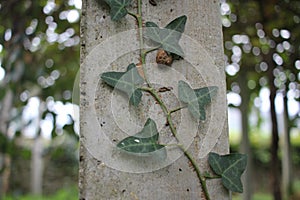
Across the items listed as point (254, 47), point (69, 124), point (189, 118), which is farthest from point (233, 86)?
point (189, 118)

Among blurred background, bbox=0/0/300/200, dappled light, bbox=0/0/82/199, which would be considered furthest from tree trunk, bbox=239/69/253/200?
dappled light, bbox=0/0/82/199

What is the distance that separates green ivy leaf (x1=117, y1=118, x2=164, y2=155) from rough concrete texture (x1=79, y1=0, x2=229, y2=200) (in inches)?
0.6

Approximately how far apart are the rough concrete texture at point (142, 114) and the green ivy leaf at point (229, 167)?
0.01 metres

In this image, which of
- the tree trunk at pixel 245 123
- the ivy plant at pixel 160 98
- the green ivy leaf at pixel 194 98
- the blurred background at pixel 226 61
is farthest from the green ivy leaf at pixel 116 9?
the tree trunk at pixel 245 123

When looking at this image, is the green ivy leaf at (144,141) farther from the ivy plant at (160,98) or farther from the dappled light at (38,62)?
the dappled light at (38,62)

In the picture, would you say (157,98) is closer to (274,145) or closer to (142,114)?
(142,114)

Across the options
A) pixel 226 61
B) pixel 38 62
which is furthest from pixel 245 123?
pixel 38 62

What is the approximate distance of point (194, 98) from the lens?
0.47 meters

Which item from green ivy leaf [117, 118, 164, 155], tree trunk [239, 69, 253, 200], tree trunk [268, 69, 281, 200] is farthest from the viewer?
tree trunk [239, 69, 253, 200]

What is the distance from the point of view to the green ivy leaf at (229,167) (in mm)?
456

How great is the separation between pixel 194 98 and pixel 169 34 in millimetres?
89

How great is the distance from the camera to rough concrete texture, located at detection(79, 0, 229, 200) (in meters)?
0.45

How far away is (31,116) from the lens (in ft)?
5.17

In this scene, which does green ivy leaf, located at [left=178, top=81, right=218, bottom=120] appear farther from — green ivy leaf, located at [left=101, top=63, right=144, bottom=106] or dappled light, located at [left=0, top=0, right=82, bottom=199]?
dappled light, located at [left=0, top=0, right=82, bottom=199]
